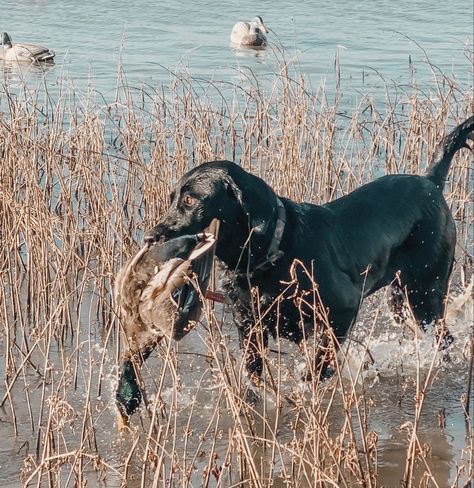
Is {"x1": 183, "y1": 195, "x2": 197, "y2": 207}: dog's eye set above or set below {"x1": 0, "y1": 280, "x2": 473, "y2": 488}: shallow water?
above

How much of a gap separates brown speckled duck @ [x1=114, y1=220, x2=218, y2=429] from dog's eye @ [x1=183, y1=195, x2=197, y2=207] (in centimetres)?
33

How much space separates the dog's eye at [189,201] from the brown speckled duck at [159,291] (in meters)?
0.33

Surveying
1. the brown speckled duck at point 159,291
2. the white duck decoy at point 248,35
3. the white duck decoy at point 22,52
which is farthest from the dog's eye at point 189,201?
the white duck decoy at point 248,35

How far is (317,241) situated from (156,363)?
1314 millimetres

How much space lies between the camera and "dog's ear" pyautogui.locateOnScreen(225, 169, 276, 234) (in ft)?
15.9

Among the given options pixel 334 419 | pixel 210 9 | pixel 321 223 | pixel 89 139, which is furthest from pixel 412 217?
pixel 210 9

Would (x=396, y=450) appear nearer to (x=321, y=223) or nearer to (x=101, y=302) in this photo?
(x=321, y=223)

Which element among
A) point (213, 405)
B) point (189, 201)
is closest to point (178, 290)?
point (189, 201)

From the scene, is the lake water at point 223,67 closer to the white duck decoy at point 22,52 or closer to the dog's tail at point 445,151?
the white duck decoy at point 22,52

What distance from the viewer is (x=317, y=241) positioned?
16.9 feet

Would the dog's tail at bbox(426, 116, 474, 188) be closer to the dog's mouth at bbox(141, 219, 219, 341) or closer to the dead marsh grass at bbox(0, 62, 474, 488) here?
the dead marsh grass at bbox(0, 62, 474, 488)

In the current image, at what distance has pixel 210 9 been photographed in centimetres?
2378

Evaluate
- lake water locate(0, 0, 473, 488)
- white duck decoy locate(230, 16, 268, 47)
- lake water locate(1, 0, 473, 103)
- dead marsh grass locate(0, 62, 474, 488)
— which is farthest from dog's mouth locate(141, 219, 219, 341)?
white duck decoy locate(230, 16, 268, 47)

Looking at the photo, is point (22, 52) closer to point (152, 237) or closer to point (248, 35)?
point (248, 35)
